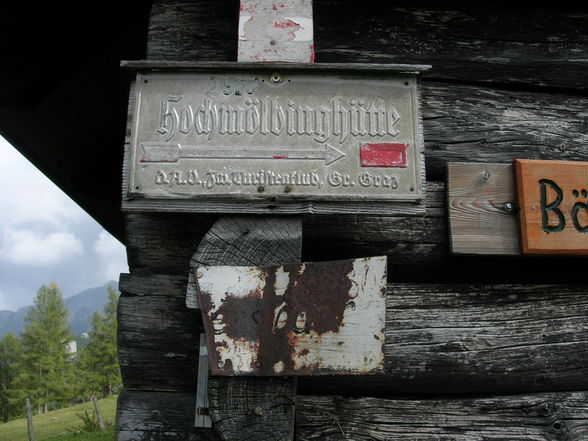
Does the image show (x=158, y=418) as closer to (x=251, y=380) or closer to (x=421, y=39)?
(x=251, y=380)

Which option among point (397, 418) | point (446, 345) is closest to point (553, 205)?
point (446, 345)

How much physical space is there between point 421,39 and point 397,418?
1.35 meters

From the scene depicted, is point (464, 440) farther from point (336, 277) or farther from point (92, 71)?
point (92, 71)

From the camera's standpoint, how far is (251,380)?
4.25 feet

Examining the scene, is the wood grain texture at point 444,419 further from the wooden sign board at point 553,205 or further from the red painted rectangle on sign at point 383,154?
the red painted rectangle on sign at point 383,154

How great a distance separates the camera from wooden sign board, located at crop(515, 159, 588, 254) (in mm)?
1512

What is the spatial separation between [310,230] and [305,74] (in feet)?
1.66

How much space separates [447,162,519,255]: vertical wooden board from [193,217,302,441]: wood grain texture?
0.55m

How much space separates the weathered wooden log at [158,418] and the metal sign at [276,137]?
644 mm

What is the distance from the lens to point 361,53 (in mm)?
1730

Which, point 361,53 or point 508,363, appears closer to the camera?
point 508,363

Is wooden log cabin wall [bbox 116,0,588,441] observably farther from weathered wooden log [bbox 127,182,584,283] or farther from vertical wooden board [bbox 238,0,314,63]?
vertical wooden board [bbox 238,0,314,63]

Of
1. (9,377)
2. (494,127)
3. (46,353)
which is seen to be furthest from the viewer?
(9,377)

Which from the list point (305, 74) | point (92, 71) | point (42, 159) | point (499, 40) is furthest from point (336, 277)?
point (42, 159)
